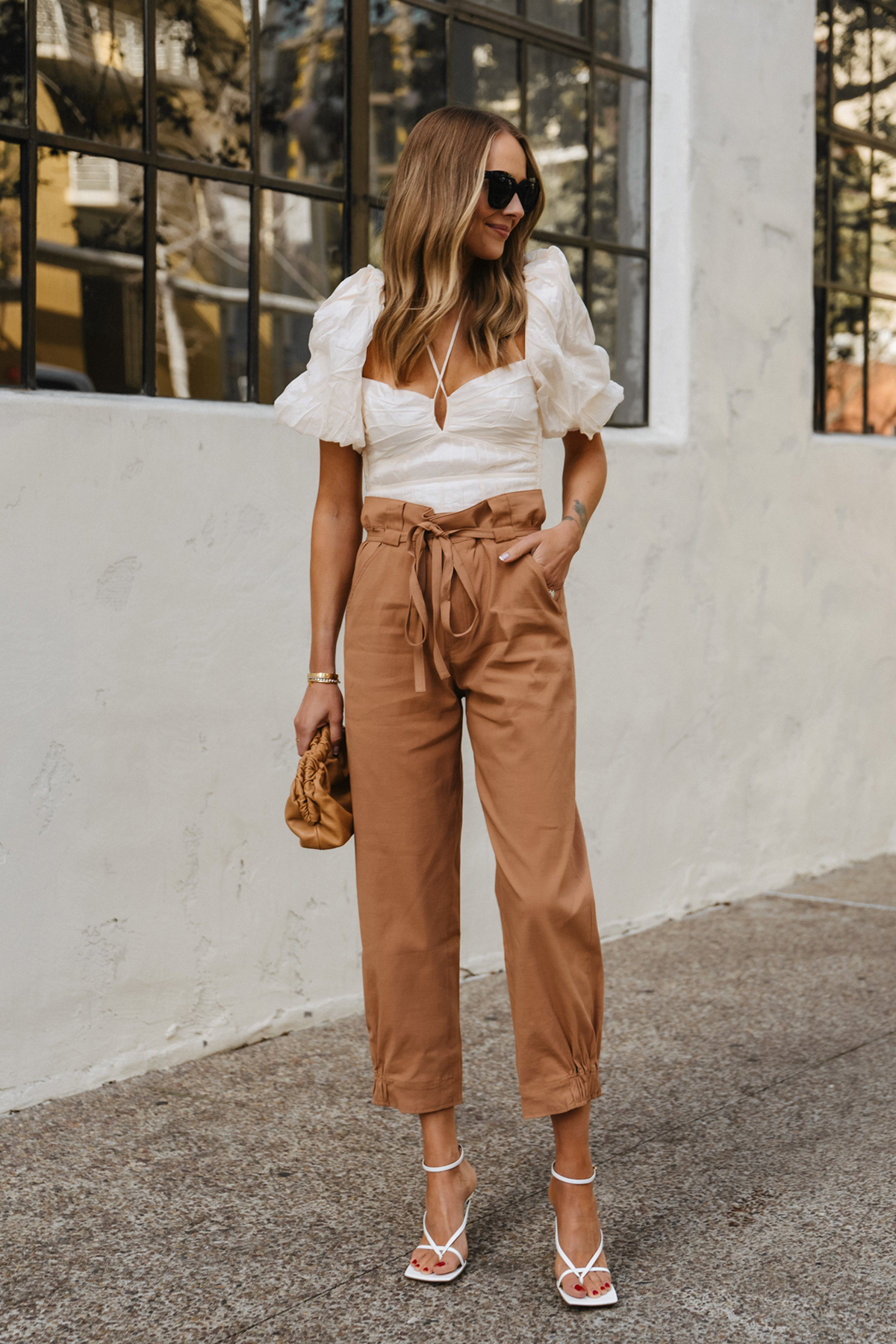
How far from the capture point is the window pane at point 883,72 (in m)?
5.83

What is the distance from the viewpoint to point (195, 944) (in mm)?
3480

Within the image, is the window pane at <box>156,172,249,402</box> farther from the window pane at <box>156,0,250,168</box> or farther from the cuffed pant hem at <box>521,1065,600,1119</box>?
the cuffed pant hem at <box>521,1065,600,1119</box>

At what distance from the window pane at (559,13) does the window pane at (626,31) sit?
4.7 inches

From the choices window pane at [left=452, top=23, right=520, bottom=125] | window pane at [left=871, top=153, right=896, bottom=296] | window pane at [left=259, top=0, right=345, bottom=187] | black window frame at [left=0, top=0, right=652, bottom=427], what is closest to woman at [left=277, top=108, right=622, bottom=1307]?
black window frame at [left=0, top=0, right=652, bottom=427]

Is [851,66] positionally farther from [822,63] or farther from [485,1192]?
[485,1192]

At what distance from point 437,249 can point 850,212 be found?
13.1ft

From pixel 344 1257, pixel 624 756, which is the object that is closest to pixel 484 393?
pixel 344 1257

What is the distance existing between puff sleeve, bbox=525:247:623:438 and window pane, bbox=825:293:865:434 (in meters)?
3.51

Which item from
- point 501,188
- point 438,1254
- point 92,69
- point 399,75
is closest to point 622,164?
point 399,75

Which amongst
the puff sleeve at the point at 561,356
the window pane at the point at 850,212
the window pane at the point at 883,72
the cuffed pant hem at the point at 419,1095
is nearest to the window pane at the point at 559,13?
the window pane at the point at 850,212

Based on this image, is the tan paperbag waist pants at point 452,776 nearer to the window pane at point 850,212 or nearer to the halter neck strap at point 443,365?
the halter neck strap at point 443,365

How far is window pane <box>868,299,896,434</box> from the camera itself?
19.6 feet

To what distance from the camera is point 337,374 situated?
2379mm

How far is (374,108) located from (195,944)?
8.13ft
